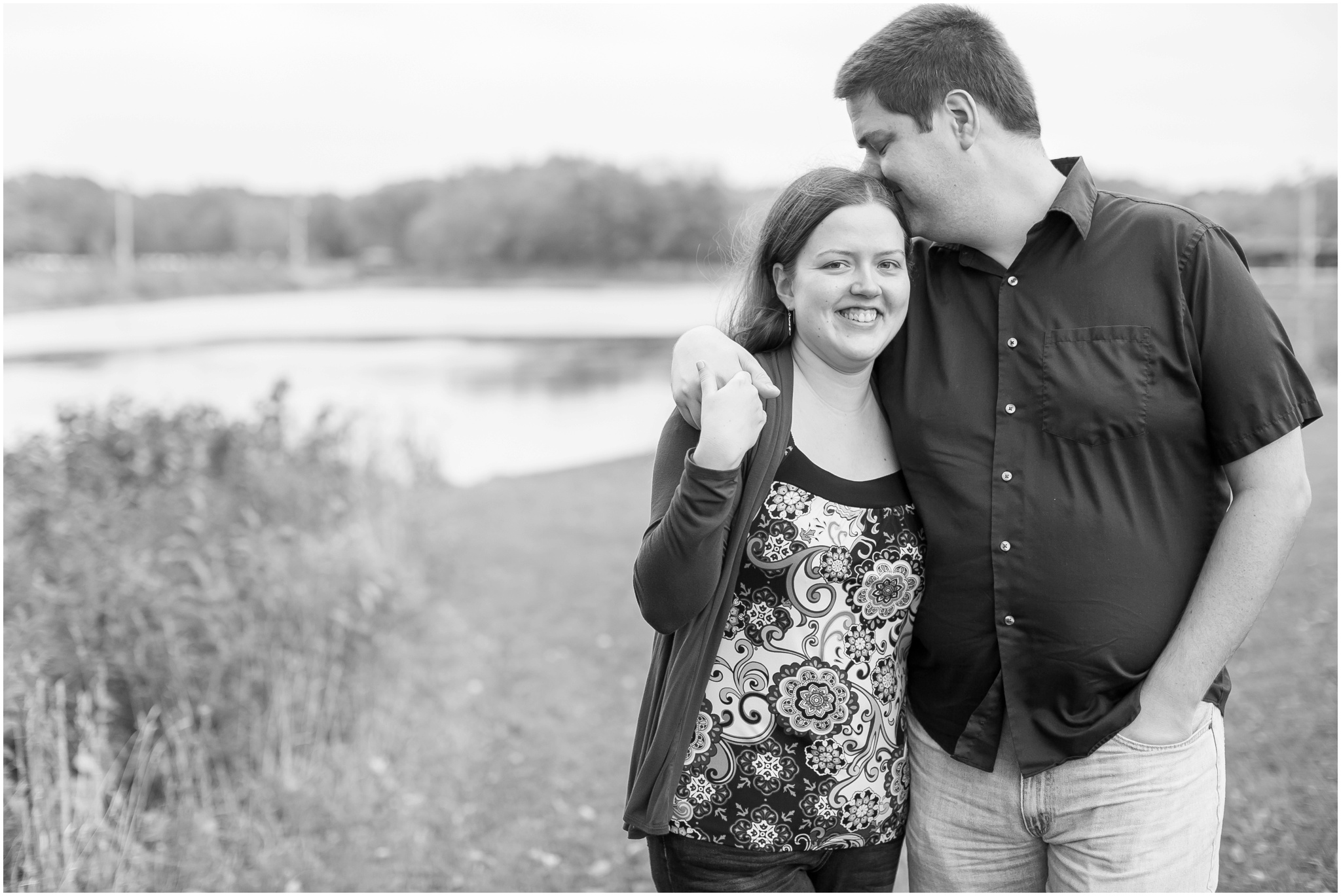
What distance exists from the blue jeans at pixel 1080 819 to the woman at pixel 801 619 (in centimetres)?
14

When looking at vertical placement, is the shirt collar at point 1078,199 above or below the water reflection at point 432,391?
above

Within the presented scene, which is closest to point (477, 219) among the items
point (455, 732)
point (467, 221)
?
point (467, 221)

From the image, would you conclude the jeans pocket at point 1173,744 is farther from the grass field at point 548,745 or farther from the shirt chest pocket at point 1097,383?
the grass field at point 548,745

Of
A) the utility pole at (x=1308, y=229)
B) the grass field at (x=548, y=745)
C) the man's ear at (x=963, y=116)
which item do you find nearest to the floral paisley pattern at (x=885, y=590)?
the man's ear at (x=963, y=116)

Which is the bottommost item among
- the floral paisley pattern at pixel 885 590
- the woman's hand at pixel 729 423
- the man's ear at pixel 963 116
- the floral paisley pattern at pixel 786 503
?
the floral paisley pattern at pixel 885 590

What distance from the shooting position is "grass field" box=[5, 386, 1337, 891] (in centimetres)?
388

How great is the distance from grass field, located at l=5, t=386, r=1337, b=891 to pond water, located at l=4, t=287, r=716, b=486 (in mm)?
1434

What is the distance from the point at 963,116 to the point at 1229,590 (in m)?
1.04

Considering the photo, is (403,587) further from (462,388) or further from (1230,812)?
(462,388)

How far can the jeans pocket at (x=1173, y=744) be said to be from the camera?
208 cm

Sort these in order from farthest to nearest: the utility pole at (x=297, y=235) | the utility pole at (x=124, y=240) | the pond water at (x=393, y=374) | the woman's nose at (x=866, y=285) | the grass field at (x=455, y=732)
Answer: the utility pole at (x=297, y=235), the utility pole at (x=124, y=240), the pond water at (x=393, y=374), the grass field at (x=455, y=732), the woman's nose at (x=866, y=285)

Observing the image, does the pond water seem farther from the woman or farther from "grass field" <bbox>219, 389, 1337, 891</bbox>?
"grass field" <bbox>219, 389, 1337, 891</bbox>

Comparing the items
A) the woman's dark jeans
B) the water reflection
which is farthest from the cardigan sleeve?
the water reflection

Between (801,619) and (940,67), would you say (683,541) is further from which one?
(940,67)
